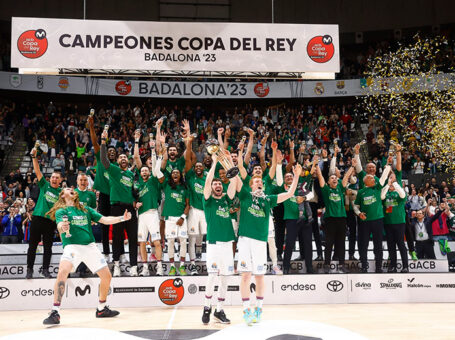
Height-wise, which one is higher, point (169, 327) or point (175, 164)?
point (175, 164)

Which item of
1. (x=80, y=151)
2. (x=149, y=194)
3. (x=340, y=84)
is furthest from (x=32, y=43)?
(x=340, y=84)

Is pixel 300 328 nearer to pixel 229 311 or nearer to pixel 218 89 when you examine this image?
pixel 229 311

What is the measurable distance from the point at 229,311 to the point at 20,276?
4.64 meters

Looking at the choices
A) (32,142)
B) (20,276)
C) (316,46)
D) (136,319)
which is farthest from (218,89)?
(136,319)

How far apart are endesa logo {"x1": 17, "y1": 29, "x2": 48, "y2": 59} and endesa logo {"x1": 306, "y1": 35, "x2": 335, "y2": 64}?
222 inches

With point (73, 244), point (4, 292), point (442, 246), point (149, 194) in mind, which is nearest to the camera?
point (73, 244)

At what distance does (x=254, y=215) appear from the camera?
741 centimetres

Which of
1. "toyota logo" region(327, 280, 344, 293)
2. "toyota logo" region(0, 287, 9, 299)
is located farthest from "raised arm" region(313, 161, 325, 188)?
"toyota logo" region(0, 287, 9, 299)

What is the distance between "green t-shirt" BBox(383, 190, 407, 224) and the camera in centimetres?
1016

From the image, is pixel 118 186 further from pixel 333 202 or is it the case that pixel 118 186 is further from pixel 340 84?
pixel 340 84

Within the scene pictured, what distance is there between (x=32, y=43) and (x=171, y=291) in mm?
5848

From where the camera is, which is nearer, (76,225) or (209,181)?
(209,181)

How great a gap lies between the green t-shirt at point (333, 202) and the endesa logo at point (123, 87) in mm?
17346

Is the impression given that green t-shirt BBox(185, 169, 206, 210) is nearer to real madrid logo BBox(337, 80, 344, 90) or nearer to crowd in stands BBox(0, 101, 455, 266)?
crowd in stands BBox(0, 101, 455, 266)
